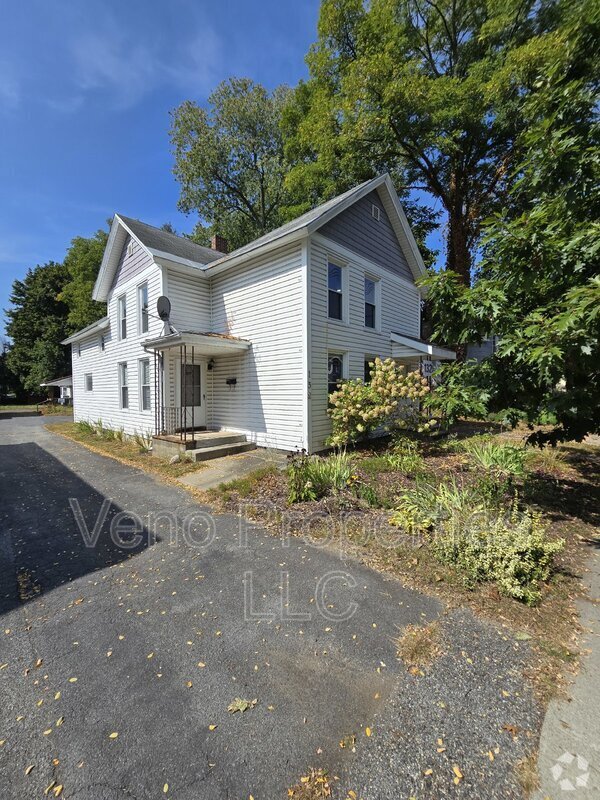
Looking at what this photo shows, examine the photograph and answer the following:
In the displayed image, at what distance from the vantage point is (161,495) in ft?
21.2

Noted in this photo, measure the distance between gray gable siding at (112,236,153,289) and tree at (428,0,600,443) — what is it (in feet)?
33.3

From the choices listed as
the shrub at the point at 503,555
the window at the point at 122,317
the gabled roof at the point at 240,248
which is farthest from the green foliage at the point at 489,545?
the window at the point at 122,317

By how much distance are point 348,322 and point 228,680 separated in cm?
900

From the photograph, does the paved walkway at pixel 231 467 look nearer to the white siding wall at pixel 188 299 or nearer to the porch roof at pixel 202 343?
the porch roof at pixel 202 343

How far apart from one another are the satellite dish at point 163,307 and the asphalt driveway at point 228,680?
22.8 ft

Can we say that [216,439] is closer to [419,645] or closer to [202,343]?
[202,343]

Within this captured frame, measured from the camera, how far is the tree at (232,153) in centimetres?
2086

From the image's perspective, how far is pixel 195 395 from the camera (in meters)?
10.9

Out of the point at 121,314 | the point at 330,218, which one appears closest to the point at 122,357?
the point at 121,314

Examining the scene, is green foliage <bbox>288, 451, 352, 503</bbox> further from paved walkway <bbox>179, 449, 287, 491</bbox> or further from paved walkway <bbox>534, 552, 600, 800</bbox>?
paved walkway <bbox>534, 552, 600, 800</bbox>

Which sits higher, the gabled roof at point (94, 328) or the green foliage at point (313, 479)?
the gabled roof at point (94, 328)

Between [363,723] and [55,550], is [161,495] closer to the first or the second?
[55,550]

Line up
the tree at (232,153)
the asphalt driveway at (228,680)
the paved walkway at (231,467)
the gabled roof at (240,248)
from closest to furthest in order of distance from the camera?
the asphalt driveway at (228,680)
the paved walkway at (231,467)
the gabled roof at (240,248)
the tree at (232,153)

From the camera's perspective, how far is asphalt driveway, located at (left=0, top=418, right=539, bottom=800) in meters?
1.84
